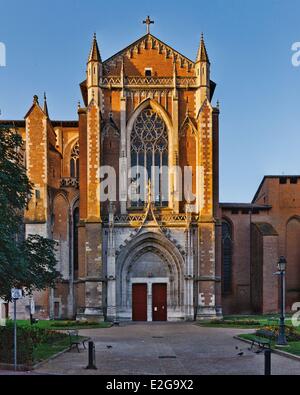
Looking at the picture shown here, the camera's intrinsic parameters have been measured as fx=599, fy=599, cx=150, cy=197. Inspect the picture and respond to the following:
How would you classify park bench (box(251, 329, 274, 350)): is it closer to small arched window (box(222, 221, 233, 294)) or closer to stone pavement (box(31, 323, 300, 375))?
stone pavement (box(31, 323, 300, 375))

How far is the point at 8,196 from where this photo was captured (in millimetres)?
25078

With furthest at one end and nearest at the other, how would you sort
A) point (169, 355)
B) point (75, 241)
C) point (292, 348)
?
1. point (75, 241)
2. point (292, 348)
3. point (169, 355)

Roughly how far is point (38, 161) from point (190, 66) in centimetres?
1452

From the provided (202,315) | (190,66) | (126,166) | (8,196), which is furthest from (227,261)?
(8,196)

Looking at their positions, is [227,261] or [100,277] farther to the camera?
[227,261]

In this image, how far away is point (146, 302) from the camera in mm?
45844

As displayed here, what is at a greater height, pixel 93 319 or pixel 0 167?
pixel 0 167

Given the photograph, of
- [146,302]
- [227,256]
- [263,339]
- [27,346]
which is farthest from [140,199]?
[27,346]

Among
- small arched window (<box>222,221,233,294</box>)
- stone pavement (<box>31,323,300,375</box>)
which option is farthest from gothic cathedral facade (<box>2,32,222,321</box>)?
stone pavement (<box>31,323,300,375</box>)

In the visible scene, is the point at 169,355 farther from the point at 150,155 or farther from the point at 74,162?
the point at 74,162

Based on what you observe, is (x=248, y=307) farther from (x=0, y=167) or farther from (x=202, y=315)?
(x=0, y=167)

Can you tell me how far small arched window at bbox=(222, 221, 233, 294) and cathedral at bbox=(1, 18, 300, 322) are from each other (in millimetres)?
2513

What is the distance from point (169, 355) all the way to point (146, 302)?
75.4 ft

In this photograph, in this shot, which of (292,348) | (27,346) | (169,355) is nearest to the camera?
(27,346)
